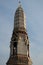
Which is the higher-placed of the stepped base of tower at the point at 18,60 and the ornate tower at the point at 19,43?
the ornate tower at the point at 19,43

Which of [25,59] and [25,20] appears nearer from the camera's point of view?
[25,59]

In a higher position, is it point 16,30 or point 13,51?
point 16,30

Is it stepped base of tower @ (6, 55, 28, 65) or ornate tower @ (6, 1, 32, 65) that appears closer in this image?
stepped base of tower @ (6, 55, 28, 65)

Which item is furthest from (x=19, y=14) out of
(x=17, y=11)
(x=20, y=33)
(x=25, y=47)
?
(x=25, y=47)

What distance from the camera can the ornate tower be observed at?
35812 millimetres

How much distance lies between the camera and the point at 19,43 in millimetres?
36500

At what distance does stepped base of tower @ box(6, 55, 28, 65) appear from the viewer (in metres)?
35.6

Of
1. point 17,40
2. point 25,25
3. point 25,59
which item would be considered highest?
point 25,25

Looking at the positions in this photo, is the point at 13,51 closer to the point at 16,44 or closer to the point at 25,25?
the point at 16,44

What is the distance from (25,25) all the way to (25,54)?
4.70 m

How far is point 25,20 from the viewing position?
126 ft

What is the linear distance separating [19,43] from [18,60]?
8.22 feet

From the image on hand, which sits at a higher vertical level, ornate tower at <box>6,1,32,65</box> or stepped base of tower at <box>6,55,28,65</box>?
ornate tower at <box>6,1,32,65</box>

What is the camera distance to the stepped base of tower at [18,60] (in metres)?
35.6
